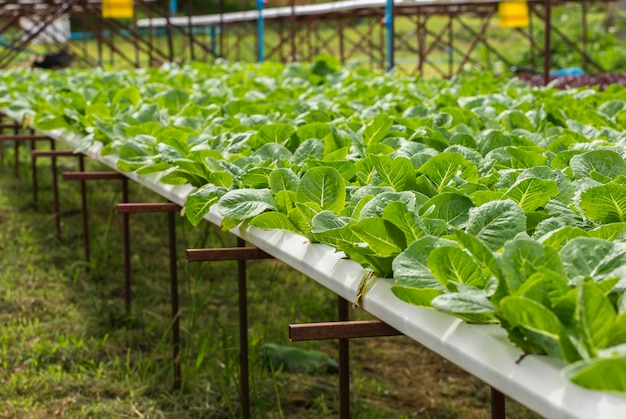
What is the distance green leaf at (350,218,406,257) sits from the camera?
56.6 inches

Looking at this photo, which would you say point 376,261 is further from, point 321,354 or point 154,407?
point 321,354

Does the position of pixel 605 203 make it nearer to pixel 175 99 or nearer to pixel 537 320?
pixel 537 320

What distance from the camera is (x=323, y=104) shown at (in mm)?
3799

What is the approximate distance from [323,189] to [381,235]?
39 centimetres

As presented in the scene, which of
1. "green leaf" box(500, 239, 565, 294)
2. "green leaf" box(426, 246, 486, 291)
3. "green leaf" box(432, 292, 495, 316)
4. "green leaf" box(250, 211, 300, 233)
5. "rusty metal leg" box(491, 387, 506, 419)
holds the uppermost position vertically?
"green leaf" box(500, 239, 565, 294)

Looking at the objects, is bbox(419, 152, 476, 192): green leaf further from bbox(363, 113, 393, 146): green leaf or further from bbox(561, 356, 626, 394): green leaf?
bbox(561, 356, 626, 394): green leaf

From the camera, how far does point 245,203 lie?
1.91 meters

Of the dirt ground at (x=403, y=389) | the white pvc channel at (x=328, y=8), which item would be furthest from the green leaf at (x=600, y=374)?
the white pvc channel at (x=328, y=8)

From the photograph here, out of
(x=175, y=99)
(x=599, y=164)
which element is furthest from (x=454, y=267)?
(x=175, y=99)

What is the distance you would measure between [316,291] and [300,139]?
209 cm

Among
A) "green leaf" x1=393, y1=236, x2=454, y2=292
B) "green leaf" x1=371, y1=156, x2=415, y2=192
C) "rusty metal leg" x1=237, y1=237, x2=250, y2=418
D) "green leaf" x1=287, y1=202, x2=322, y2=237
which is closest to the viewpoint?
"green leaf" x1=393, y1=236, x2=454, y2=292

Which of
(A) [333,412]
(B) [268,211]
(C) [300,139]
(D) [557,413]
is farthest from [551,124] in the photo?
(D) [557,413]

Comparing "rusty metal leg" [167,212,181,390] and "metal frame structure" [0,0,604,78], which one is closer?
"rusty metal leg" [167,212,181,390]

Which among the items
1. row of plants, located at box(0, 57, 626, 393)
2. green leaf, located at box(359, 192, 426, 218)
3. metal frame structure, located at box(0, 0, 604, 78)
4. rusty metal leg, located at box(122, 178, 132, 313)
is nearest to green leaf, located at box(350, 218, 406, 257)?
row of plants, located at box(0, 57, 626, 393)
